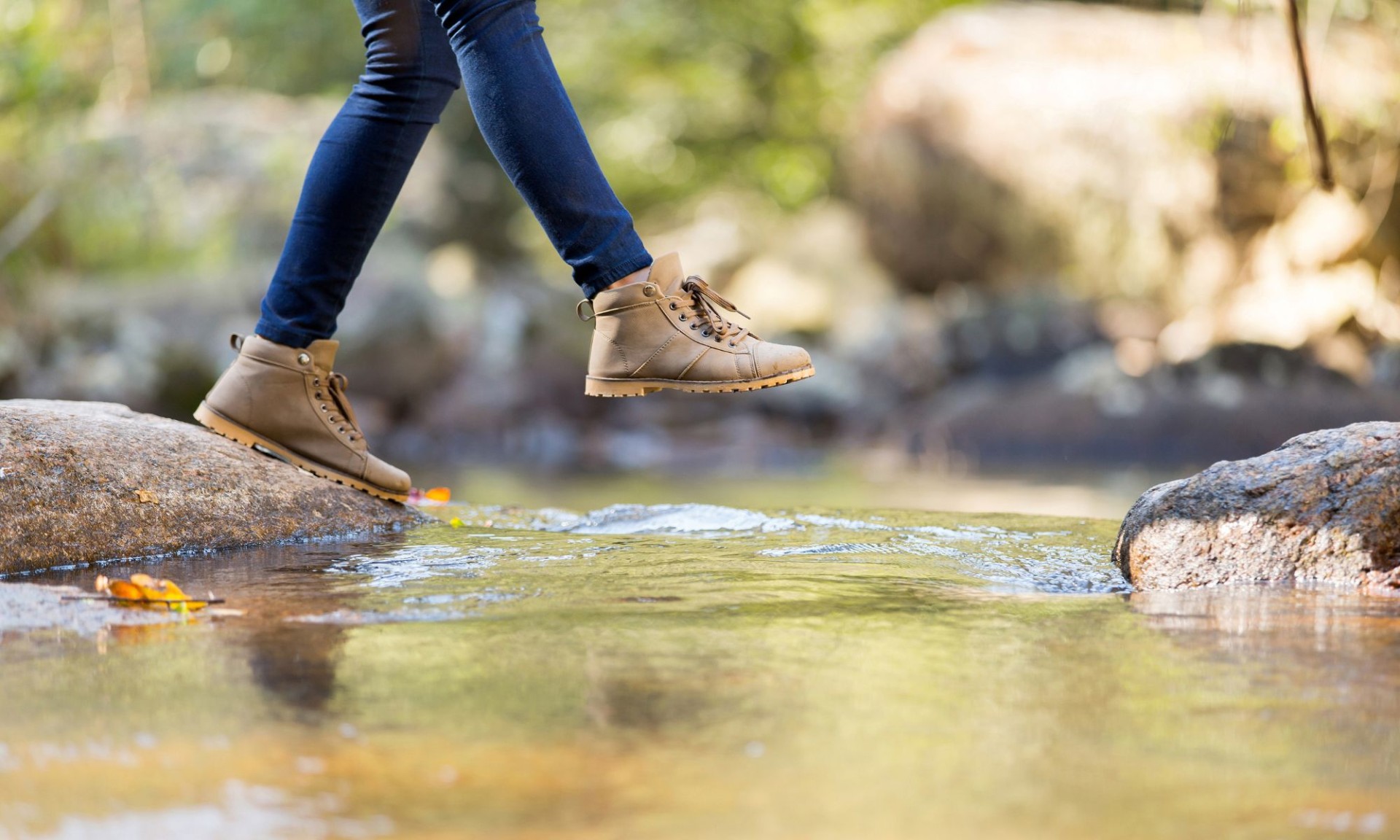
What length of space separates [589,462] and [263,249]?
216 inches

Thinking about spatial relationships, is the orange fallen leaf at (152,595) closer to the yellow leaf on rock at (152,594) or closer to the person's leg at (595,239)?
the yellow leaf on rock at (152,594)

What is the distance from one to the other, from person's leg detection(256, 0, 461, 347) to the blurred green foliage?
320 inches

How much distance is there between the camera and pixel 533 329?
1048cm

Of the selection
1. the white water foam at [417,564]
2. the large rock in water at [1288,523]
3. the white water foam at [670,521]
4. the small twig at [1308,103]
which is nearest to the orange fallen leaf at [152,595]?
the white water foam at [417,564]

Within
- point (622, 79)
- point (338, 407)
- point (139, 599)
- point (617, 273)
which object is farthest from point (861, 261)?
point (139, 599)

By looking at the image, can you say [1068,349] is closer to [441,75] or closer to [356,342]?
[356,342]

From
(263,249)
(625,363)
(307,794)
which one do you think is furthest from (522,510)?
(263,249)

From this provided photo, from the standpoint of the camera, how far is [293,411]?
2.70 m

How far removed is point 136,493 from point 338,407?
0.47 metres

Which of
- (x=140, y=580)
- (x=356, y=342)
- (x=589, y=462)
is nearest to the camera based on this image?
(x=140, y=580)

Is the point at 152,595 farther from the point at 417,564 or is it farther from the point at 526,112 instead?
the point at 526,112

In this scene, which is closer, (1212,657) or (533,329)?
(1212,657)

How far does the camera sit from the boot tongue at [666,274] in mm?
2445

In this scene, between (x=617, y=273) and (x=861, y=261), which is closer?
(x=617, y=273)
